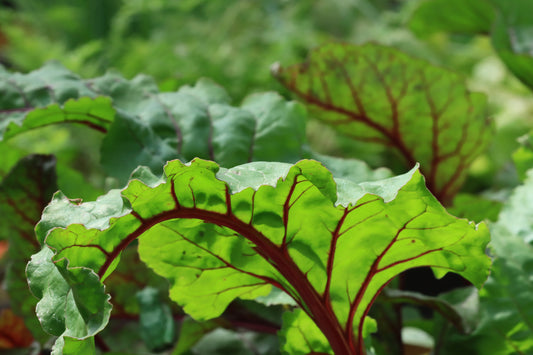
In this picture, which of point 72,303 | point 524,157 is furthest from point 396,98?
point 72,303

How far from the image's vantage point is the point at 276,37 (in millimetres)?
1931

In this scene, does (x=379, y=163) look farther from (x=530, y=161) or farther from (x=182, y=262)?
(x=182, y=262)

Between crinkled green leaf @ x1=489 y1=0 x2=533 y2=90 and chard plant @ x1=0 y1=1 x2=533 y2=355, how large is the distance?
4.5 inches

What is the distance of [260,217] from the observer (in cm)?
41

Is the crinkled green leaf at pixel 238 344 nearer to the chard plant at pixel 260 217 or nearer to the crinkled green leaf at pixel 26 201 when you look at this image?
the chard plant at pixel 260 217

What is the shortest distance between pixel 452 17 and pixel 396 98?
0.33 meters

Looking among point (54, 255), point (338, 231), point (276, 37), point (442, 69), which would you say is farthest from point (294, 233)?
point (276, 37)

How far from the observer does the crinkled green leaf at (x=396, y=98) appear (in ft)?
2.41

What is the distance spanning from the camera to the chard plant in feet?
1.20

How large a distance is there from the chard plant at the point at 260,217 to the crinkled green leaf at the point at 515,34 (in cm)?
12

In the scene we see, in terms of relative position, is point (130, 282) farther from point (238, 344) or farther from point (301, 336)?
point (301, 336)

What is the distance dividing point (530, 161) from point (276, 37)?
1406 mm

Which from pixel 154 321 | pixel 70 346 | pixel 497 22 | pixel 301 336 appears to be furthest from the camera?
pixel 497 22

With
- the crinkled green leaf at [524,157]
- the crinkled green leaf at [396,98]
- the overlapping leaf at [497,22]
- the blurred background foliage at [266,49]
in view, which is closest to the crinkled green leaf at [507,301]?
the crinkled green leaf at [524,157]
